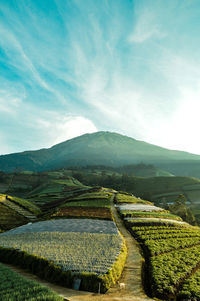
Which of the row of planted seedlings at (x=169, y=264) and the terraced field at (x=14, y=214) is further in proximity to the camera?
the terraced field at (x=14, y=214)

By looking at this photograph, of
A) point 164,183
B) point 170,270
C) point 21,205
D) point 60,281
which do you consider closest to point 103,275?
point 60,281

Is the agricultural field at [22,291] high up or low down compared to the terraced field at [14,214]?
up

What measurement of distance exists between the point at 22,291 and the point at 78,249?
1112cm

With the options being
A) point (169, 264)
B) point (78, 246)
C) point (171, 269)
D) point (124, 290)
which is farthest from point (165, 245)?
point (124, 290)

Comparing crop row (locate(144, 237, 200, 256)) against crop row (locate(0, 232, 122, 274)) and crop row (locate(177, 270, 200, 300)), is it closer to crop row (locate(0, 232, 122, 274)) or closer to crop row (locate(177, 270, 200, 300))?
crop row (locate(0, 232, 122, 274))

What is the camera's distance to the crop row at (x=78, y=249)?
56.4 ft

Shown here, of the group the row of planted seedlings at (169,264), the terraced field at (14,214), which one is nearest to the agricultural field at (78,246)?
the row of planted seedlings at (169,264)

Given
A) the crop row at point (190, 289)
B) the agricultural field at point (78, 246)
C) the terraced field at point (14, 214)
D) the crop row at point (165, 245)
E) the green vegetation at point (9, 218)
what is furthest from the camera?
the terraced field at point (14, 214)

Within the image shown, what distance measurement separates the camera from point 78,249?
22.2 meters

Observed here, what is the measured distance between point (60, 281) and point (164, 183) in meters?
149

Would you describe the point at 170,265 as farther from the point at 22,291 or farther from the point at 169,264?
the point at 22,291

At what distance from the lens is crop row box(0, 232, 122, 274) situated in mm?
17177

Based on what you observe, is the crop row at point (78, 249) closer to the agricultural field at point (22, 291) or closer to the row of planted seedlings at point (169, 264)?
the row of planted seedlings at point (169, 264)

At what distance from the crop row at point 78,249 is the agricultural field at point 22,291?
4.41 metres
